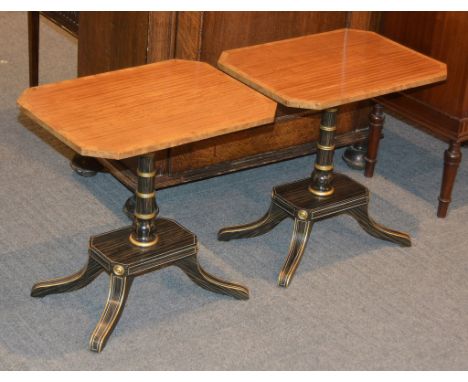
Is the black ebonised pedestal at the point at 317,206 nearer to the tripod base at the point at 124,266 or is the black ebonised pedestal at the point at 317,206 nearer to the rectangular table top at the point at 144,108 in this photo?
the tripod base at the point at 124,266

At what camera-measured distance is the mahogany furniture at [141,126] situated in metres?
2.84

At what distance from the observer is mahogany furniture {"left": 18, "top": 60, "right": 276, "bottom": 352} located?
112 inches

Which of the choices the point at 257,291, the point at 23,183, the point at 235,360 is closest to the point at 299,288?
the point at 257,291

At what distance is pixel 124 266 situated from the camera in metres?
3.11

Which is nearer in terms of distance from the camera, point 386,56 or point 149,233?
point 149,233

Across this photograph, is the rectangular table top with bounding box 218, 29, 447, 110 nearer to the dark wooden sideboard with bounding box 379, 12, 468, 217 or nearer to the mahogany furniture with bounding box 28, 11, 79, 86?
the dark wooden sideboard with bounding box 379, 12, 468, 217

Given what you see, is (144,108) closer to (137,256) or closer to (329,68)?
(137,256)

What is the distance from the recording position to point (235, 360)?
3.08 meters

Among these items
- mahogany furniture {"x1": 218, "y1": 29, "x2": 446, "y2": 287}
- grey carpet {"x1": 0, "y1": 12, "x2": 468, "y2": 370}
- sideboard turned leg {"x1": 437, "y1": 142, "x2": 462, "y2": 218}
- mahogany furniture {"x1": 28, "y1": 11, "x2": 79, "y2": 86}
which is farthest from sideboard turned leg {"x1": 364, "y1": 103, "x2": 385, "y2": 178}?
mahogany furniture {"x1": 28, "y1": 11, "x2": 79, "y2": 86}

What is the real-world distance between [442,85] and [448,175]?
348mm

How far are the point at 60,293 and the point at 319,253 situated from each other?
95 centimetres

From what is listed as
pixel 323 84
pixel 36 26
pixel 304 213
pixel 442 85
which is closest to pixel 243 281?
pixel 304 213

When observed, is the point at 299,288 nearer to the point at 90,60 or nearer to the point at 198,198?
the point at 198,198
